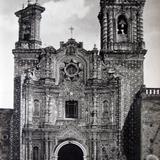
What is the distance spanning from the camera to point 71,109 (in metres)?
33.5

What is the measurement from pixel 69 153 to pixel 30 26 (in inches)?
369

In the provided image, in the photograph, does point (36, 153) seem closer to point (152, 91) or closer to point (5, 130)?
point (5, 130)

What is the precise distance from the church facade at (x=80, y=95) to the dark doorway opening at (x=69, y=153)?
8cm

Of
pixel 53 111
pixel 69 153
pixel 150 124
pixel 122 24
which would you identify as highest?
pixel 122 24

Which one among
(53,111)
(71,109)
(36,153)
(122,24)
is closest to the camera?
(36,153)

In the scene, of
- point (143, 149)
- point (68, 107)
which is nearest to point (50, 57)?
point (68, 107)

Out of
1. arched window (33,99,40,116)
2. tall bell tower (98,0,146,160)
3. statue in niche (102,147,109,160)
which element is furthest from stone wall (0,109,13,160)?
tall bell tower (98,0,146,160)

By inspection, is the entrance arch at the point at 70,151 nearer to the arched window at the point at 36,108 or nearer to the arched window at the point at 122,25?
the arched window at the point at 36,108

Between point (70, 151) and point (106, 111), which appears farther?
point (70, 151)

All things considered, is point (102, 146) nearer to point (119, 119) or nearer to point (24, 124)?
point (119, 119)

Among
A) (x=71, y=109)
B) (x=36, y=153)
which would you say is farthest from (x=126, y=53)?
(x=36, y=153)

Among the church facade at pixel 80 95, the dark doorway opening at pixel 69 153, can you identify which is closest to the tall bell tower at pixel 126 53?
the church facade at pixel 80 95

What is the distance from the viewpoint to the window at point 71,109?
1315 inches

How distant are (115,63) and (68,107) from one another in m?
4.43
